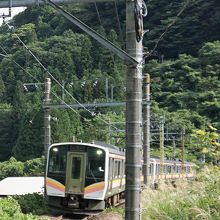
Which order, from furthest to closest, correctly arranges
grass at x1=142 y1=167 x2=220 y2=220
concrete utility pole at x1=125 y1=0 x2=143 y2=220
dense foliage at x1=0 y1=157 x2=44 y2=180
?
dense foliage at x1=0 y1=157 x2=44 y2=180 < grass at x1=142 y1=167 x2=220 y2=220 < concrete utility pole at x1=125 y1=0 x2=143 y2=220

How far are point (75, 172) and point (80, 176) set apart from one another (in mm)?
167

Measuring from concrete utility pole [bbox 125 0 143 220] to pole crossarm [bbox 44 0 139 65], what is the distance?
22cm

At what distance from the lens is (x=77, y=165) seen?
14539 mm

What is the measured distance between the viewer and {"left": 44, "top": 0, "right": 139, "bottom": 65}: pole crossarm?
6186 mm

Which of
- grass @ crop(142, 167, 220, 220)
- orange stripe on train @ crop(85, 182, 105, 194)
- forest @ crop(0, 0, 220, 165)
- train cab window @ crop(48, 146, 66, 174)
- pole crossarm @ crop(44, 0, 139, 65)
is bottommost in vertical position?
orange stripe on train @ crop(85, 182, 105, 194)

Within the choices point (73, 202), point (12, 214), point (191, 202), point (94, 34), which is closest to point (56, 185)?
point (73, 202)

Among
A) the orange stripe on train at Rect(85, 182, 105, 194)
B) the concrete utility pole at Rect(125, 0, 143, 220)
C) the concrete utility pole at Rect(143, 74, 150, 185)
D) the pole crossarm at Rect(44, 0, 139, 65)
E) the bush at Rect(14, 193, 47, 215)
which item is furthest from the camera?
the concrete utility pole at Rect(143, 74, 150, 185)

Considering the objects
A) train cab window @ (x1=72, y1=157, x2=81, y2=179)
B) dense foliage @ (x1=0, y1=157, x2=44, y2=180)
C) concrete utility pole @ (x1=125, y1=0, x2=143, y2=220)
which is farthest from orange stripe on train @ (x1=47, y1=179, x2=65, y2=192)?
dense foliage @ (x1=0, y1=157, x2=44, y2=180)

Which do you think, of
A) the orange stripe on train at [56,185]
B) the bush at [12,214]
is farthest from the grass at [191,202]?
the orange stripe on train at [56,185]

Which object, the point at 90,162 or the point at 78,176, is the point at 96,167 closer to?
the point at 90,162

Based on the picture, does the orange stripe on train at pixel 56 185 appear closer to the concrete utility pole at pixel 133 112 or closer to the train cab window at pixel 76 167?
the train cab window at pixel 76 167

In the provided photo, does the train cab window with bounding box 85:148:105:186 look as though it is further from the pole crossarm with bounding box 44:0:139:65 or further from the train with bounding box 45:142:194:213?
the pole crossarm with bounding box 44:0:139:65

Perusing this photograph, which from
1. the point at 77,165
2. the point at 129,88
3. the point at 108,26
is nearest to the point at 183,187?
the point at 129,88

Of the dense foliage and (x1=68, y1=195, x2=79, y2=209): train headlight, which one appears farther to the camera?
the dense foliage
